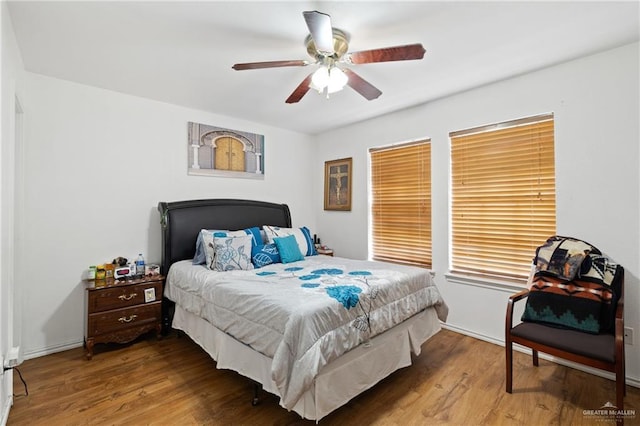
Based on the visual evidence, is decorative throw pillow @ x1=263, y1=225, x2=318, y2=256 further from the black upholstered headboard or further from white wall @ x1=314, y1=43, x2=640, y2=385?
white wall @ x1=314, y1=43, x2=640, y2=385

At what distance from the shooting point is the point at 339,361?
1.86 meters

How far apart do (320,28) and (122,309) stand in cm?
291

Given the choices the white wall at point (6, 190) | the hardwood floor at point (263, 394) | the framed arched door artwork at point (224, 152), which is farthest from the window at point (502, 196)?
the white wall at point (6, 190)

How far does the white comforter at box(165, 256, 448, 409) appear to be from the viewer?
5.56 feet

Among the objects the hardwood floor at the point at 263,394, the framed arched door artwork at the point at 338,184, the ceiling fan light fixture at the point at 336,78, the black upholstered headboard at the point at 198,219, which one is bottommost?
the hardwood floor at the point at 263,394

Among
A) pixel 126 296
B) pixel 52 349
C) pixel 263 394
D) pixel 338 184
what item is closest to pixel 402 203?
pixel 338 184

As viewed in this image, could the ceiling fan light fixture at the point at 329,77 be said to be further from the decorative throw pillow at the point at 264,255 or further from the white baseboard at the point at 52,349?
the white baseboard at the point at 52,349

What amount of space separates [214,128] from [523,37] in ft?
10.8

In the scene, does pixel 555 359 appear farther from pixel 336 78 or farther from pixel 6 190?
pixel 6 190

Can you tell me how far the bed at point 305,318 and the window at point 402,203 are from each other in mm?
994

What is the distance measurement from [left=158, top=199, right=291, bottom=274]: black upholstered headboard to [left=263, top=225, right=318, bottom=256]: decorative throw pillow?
1.60 ft

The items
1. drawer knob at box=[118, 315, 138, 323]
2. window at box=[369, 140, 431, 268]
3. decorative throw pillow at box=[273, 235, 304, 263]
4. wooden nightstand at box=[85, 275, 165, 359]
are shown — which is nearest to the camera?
wooden nightstand at box=[85, 275, 165, 359]

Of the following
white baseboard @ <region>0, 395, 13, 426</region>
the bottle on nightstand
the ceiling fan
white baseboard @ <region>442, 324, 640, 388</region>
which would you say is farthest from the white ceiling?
white baseboard @ <region>442, 324, 640, 388</region>

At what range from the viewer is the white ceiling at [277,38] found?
1.84 m
